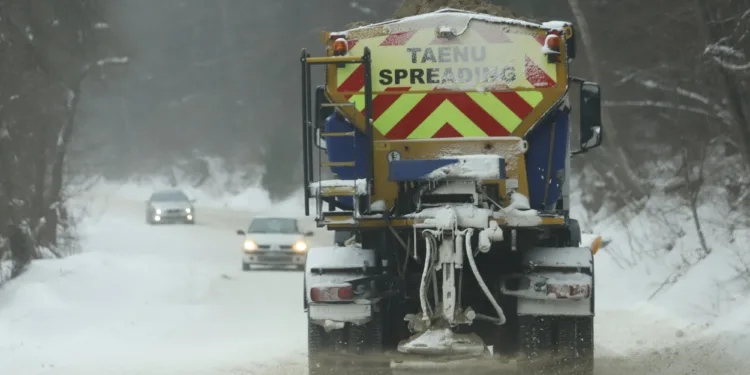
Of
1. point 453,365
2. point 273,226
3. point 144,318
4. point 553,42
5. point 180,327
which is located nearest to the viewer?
point 553,42

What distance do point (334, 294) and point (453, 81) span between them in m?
1.77

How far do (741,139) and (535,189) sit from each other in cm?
793

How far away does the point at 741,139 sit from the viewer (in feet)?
53.7

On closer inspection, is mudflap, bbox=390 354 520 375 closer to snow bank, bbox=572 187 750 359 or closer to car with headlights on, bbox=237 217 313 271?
snow bank, bbox=572 187 750 359

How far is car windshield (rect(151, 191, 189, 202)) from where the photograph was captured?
49875 mm

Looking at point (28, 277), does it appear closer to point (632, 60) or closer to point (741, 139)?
point (741, 139)

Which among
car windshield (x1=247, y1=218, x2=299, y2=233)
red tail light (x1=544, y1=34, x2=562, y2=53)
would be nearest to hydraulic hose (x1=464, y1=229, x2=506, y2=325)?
red tail light (x1=544, y1=34, x2=562, y2=53)

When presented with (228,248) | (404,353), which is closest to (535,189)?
(404,353)

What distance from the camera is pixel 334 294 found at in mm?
8969

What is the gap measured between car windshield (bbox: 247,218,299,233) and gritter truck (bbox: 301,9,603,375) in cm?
1906

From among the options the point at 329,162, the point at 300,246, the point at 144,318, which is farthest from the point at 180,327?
the point at 300,246

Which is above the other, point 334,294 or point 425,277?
point 425,277

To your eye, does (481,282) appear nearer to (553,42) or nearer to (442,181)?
(442,181)

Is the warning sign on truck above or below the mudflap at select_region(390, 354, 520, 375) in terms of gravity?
above
